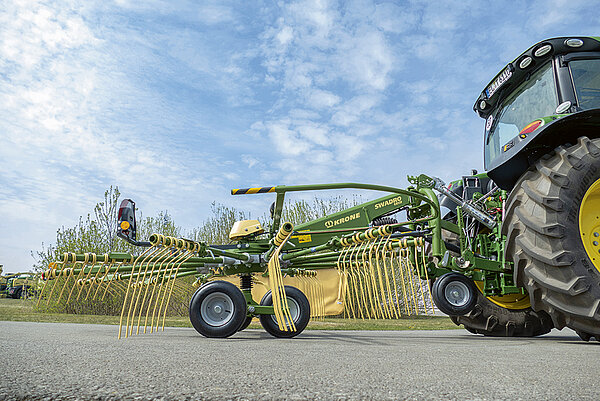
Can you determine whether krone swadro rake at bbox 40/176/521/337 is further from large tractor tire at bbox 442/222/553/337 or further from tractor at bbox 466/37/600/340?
tractor at bbox 466/37/600/340

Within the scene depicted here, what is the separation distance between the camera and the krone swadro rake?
143 inches

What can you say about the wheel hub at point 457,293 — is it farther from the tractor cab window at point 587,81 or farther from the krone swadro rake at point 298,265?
the tractor cab window at point 587,81

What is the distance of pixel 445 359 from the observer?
211 cm

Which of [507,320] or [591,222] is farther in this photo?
[507,320]

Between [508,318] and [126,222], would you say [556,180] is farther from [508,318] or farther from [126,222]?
[126,222]

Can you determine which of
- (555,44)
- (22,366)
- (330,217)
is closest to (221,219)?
(330,217)

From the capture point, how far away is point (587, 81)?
12.4 feet

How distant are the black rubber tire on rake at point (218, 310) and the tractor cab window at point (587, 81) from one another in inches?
133

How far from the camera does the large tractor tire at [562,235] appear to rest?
2.95 m

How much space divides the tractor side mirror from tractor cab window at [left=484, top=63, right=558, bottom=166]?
3862 mm

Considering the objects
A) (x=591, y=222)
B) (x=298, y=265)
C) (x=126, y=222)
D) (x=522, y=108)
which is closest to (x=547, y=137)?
(x=591, y=222)

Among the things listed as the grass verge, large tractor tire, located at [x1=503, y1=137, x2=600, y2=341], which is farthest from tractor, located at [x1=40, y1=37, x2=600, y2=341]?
the grass verge

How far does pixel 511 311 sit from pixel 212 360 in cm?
389

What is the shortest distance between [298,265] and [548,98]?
2.79m
